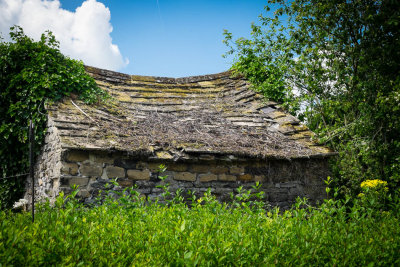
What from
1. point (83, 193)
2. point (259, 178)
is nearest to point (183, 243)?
point (83, 193)

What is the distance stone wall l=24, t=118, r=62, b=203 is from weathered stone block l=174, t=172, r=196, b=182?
2.13 m

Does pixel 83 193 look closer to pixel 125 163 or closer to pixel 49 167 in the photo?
pixel 125 163

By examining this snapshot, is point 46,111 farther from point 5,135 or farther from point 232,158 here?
point 232,158

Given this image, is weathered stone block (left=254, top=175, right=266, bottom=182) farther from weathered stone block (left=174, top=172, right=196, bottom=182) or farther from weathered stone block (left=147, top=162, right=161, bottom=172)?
weathered stone block (left=147, top=162, right=161, bottom=172)

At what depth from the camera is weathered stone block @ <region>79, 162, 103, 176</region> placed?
5.26 m

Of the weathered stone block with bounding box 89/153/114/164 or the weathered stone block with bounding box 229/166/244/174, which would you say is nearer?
the weathered stone block with bounding box 89/153/114/164

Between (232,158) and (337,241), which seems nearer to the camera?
(337,241)

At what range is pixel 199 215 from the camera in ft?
11.1

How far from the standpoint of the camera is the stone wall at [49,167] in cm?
530

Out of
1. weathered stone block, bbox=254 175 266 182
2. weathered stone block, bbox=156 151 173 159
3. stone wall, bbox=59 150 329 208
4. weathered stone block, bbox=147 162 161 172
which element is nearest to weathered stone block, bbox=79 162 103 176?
stone wall, bbox=59 150 329 208

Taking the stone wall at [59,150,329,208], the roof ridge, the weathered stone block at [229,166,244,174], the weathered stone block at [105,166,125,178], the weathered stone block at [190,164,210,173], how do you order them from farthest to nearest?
the roof ridge < the weathered stone block at [229,166,244,174] < the weathered stone block at [190,164,210,173] < the weathered stone block at [105,166,125,178] < the stone wall at [59,150,329,208]

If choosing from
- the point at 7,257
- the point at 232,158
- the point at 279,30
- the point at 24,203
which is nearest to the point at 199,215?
the point at 7,257

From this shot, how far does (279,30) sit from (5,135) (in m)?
9.00

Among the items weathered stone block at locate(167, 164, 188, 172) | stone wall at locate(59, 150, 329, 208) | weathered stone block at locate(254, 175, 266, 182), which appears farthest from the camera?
weathered stone block at locate(254, 175, 266, 182)
